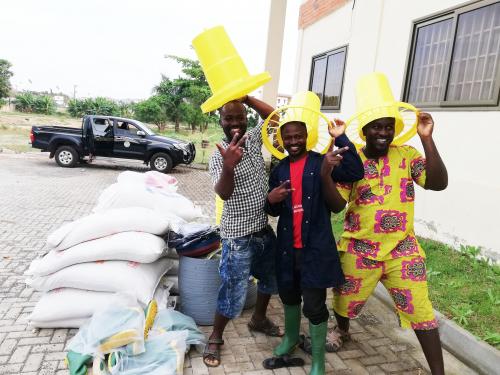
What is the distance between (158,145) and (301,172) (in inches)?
401

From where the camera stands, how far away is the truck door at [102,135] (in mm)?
11664

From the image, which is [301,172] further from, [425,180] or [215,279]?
[215,279]

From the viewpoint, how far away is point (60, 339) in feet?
9.07

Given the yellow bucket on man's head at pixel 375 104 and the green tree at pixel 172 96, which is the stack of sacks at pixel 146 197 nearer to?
the yellow bucket on man's head at pixel 375 104

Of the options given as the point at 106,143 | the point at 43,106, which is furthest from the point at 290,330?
the point at 43,106

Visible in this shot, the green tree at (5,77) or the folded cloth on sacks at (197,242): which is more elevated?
the green tree at (5,77)

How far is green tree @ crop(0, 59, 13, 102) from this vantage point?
32531 millimetres

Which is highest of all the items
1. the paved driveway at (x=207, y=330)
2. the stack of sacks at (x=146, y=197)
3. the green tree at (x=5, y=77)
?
the green tree at (x=5, y=77)

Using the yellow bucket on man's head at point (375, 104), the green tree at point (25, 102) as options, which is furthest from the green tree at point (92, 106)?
the yellow bucket on man's head at point (375, 104)

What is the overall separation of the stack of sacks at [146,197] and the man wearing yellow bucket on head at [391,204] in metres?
1.95

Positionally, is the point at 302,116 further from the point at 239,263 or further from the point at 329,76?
the point at 329,76

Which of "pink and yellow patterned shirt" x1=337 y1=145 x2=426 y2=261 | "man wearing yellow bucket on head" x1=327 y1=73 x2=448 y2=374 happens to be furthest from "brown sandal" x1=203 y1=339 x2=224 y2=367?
"pink and yellow patterned shirt" x1=337 y1=145 x2=426 y2=261

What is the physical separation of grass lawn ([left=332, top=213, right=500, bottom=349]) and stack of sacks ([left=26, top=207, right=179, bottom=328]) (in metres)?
2.57

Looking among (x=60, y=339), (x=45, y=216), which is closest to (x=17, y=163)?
(x=45, y=216)
